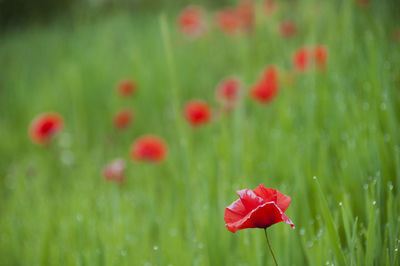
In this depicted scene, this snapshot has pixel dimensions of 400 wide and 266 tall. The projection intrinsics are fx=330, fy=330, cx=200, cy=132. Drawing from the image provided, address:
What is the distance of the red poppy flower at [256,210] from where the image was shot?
0.37 metres

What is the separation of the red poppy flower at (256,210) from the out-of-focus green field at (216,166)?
0.06 metres

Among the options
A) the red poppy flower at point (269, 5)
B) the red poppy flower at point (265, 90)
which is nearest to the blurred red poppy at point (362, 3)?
the red poppy flower at point (265, 90)

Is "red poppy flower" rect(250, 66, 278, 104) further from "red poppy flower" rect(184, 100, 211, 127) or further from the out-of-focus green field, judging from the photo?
"red poppy flower" rect(184, 100, 211, 127)

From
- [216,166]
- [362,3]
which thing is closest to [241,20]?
[362,3]

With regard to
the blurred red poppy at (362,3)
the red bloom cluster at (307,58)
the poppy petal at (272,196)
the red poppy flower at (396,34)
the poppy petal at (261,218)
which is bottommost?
the poppy petal at (261,218)

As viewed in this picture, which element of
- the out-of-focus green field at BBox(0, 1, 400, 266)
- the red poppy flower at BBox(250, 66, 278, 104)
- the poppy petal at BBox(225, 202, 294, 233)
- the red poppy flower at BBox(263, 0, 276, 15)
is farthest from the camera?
the red poppy flower at BBox(263, 0, 276, 15)

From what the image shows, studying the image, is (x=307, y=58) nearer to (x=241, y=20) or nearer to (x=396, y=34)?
(x=396, y=34)

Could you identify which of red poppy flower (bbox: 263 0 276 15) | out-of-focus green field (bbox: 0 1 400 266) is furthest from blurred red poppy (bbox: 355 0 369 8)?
red poppy flower (bbox: 263 0 276 15)

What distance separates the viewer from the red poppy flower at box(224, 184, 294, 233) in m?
0.37

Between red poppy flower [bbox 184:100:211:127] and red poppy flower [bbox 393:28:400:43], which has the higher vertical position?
red poppy flower [bbox 393:28:400:43]

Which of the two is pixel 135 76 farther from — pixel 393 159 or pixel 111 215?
pixel 393 159

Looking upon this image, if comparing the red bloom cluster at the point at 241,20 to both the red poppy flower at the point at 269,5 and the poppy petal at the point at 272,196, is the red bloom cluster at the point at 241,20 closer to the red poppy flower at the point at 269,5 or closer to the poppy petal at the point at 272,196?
the red poppy flower at the point at 269,5

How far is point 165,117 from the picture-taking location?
1756mm

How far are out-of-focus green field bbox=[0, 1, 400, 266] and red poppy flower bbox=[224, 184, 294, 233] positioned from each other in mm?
56
